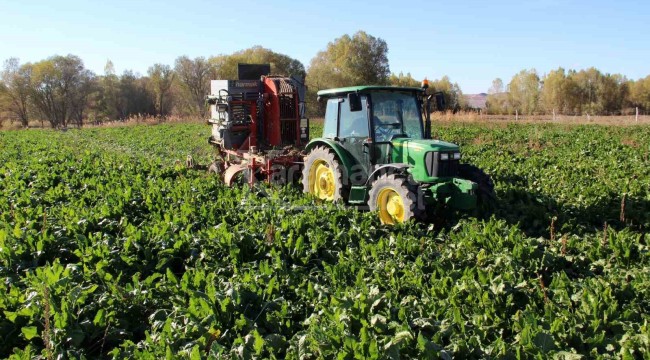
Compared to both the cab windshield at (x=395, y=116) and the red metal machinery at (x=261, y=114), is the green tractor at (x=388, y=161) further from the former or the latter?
the red metal machinery at (x=261, y=114)

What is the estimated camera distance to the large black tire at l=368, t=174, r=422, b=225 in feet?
21.4

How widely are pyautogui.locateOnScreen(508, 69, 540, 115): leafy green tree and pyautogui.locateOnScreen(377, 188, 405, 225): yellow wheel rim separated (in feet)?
219

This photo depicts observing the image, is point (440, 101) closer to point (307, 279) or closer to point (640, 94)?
point (307, 279)

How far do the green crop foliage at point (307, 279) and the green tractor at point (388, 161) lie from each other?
42 centimetres

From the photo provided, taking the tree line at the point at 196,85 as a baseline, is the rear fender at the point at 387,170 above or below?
below

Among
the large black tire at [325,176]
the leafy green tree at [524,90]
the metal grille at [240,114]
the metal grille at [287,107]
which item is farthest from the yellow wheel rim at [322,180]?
the leafy green tree at [524,90]

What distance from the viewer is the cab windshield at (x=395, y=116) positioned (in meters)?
7.58

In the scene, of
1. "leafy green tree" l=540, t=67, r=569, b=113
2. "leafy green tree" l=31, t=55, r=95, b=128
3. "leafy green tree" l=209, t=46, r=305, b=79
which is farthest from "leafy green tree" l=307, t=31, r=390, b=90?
"leafy green tree" l=31, t=55, r=95, b=128

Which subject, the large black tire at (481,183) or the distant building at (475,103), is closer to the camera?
the large black tire at (481,183)

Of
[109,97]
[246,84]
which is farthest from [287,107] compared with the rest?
[109,97]

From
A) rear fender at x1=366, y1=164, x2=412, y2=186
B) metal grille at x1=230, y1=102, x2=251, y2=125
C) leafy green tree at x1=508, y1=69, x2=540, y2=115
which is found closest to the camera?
rear fender at x1=366, y1=164, x2=412, y2=186

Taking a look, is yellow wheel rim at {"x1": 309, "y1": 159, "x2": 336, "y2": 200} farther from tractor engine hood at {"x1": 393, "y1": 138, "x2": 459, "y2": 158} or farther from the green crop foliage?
tractor engine hood at {"x1": 393, "y1": 138, "x2": 459, "y2": 158}

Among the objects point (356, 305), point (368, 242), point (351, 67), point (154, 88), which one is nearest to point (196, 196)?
point (368, 242)

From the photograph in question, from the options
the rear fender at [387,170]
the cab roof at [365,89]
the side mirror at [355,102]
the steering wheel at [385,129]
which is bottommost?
the rear fender at [387,170]
